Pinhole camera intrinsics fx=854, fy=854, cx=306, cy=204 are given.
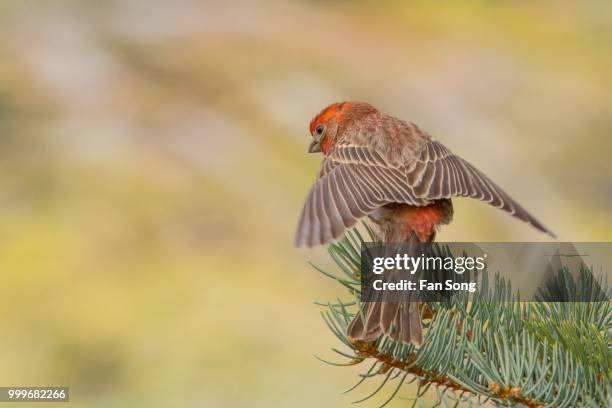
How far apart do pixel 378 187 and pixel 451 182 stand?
197mm

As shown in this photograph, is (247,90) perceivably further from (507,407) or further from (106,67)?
(507,407)

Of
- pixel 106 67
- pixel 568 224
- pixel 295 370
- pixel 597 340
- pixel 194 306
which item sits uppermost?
pixel 106 67

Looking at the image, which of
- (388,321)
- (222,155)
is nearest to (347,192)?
(388,321)

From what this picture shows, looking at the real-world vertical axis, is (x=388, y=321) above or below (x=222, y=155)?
below

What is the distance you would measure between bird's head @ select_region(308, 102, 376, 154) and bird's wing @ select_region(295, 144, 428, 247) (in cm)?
36

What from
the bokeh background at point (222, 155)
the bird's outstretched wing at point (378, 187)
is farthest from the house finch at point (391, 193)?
the bokeh background at point (222, 155)

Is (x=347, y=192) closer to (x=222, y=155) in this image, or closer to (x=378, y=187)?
(x=378, y=187)

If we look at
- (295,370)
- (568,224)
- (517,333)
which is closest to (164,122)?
(295,370)

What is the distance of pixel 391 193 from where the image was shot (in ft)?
7.00

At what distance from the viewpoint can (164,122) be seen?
232 inches

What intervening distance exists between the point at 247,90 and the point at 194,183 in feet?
3.21

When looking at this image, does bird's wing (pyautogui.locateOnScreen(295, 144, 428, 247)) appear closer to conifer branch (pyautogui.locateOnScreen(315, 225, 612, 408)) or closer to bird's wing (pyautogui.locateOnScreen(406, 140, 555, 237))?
bird's wing (pyautogui.locateOnScreen(406, 140, 555, 237))

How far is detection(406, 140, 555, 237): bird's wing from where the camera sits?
2.09 meters

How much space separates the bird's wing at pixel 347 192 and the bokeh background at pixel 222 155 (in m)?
1.86
